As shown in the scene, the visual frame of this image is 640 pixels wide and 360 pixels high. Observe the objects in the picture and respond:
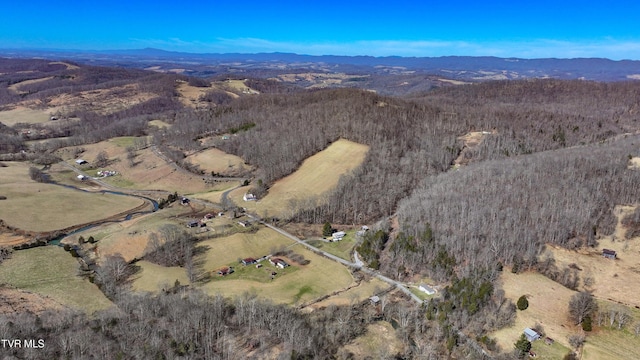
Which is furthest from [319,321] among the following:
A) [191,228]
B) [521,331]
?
[191,228]

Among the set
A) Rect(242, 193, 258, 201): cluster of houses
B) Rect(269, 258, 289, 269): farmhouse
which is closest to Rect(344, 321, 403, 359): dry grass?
Rect(269, 258, 289, 269): farmhouse

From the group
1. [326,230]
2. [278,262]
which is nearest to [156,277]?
[278,262]

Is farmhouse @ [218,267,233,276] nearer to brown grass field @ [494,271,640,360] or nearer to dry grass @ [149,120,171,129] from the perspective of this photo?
brown grass field @ [494,271,640,360]

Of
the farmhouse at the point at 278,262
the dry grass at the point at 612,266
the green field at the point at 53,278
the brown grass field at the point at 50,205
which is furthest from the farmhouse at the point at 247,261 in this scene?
the dry grass at the point at 612,266

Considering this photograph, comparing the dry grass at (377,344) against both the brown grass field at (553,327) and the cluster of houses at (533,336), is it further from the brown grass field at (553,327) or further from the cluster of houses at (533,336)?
the cluster of houses at (533,336)

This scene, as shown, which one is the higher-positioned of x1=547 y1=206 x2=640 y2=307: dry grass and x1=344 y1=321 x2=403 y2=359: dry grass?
x1=547 y1=206 x2=640 y2=307: dry grass
